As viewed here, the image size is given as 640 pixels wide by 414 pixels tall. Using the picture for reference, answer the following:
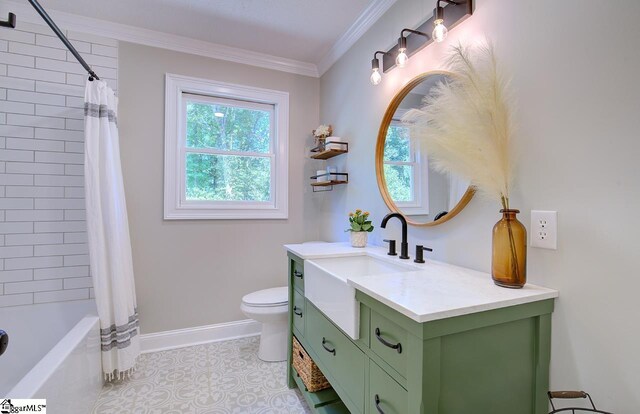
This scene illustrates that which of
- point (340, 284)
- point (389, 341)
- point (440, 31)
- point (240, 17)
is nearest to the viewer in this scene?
point (389, 341)

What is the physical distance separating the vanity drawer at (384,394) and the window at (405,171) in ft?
2.74

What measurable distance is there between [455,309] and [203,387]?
1767 mm

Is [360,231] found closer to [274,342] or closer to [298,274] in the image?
[298,274]

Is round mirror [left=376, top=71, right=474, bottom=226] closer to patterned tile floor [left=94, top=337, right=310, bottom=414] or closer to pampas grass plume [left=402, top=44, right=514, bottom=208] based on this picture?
pampas grass plume [left=402, top=44, right=514, bottom=208]

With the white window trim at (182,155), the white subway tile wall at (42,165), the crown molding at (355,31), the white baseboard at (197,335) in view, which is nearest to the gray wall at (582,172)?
the crown molding at (355,31)

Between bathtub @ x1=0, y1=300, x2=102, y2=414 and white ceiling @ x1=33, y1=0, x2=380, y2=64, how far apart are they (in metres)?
2.09

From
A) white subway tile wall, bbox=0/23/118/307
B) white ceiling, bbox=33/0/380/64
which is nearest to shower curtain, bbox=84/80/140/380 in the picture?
white subway tile wall, bbox=0/23/118/307

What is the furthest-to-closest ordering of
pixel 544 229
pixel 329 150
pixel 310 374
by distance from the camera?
pixel 329 150, pixel 310 374, pixel 544 229

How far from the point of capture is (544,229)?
980mm

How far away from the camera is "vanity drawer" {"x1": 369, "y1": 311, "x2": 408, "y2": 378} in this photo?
819mm

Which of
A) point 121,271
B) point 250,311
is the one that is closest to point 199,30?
point 121,271

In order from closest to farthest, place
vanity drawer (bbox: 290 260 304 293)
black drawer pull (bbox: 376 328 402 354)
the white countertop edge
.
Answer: the white countertop edge → black drawer pull (bbox: 376 328 402 354) → vanity drawer (bbox: 290 260 304 293)

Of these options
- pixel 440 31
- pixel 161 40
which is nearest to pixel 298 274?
pixel 440 31

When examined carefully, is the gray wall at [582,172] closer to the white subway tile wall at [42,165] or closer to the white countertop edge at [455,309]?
A: the white countertop edge at [455,309]
